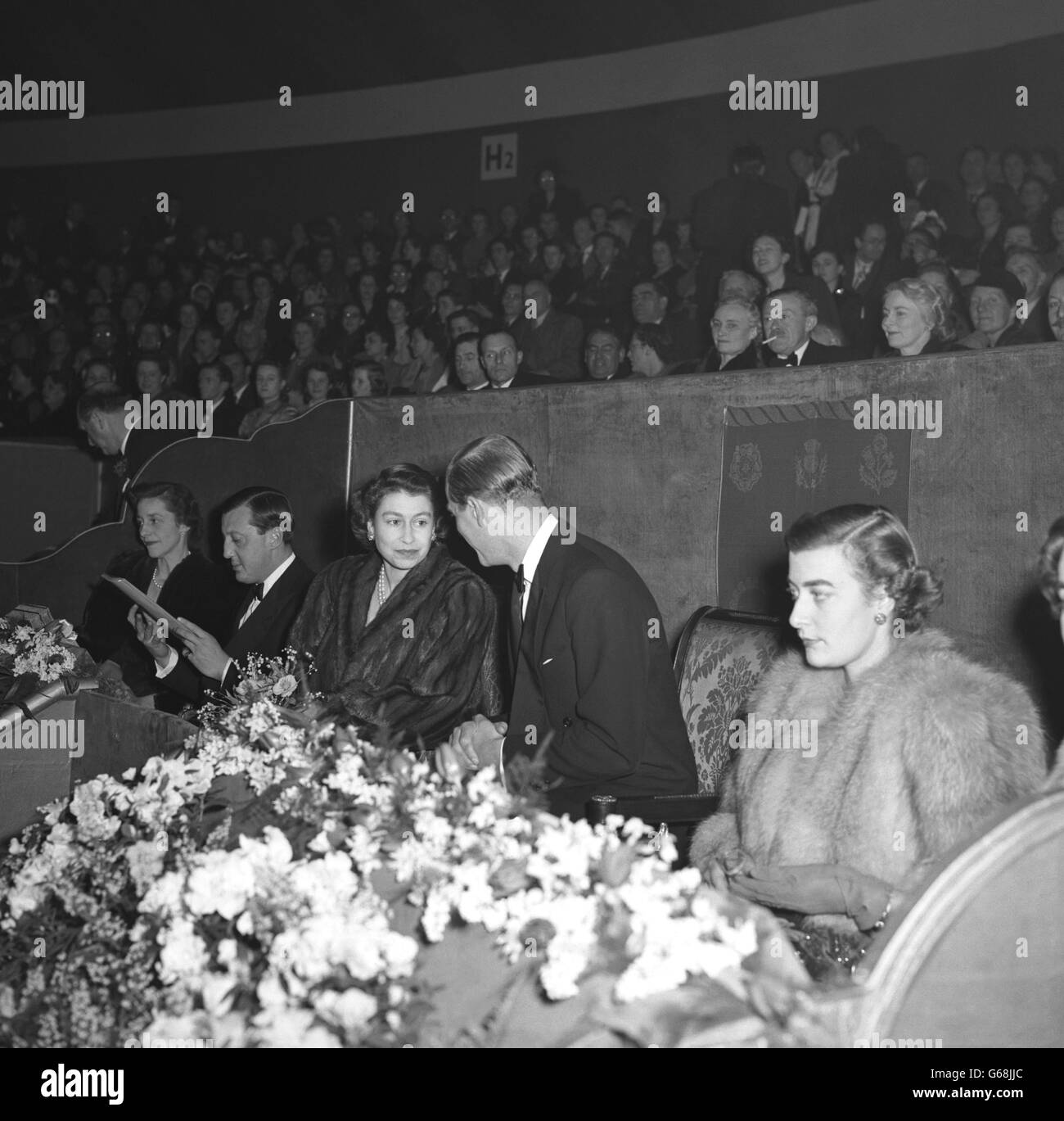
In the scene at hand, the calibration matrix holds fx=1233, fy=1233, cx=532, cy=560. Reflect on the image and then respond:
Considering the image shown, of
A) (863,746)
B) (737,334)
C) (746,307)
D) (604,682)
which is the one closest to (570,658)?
(604,682)

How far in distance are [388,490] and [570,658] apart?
1043 millimetres

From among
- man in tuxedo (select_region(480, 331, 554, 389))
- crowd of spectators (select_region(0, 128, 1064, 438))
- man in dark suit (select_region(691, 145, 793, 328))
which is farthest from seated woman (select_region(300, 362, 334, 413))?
man in dark suit (select_region(691, 145, 793, 328))

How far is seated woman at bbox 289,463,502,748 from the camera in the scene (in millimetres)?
3750

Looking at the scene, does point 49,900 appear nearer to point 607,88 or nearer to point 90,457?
point 90,457

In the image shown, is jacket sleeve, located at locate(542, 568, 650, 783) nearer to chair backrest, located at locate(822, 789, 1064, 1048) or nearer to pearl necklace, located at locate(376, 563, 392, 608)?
pearl necklace, located at locate(376, 563, 392, 608)

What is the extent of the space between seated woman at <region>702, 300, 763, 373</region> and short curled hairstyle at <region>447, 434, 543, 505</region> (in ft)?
9.60

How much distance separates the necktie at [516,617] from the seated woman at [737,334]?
2.89 meters

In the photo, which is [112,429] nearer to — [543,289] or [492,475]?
[543,289]

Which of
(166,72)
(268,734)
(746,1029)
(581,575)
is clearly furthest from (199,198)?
(746,1029)

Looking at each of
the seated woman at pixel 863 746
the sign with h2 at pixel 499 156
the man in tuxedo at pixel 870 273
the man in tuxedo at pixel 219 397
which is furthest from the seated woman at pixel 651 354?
the seated woman at pixel 863 746

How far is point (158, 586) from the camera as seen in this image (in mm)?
5305

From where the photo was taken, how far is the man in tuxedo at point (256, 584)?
457cm

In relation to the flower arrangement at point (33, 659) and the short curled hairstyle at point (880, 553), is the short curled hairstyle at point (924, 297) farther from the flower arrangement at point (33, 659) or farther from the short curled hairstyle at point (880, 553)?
the flower arrangement at point (33, 659)
